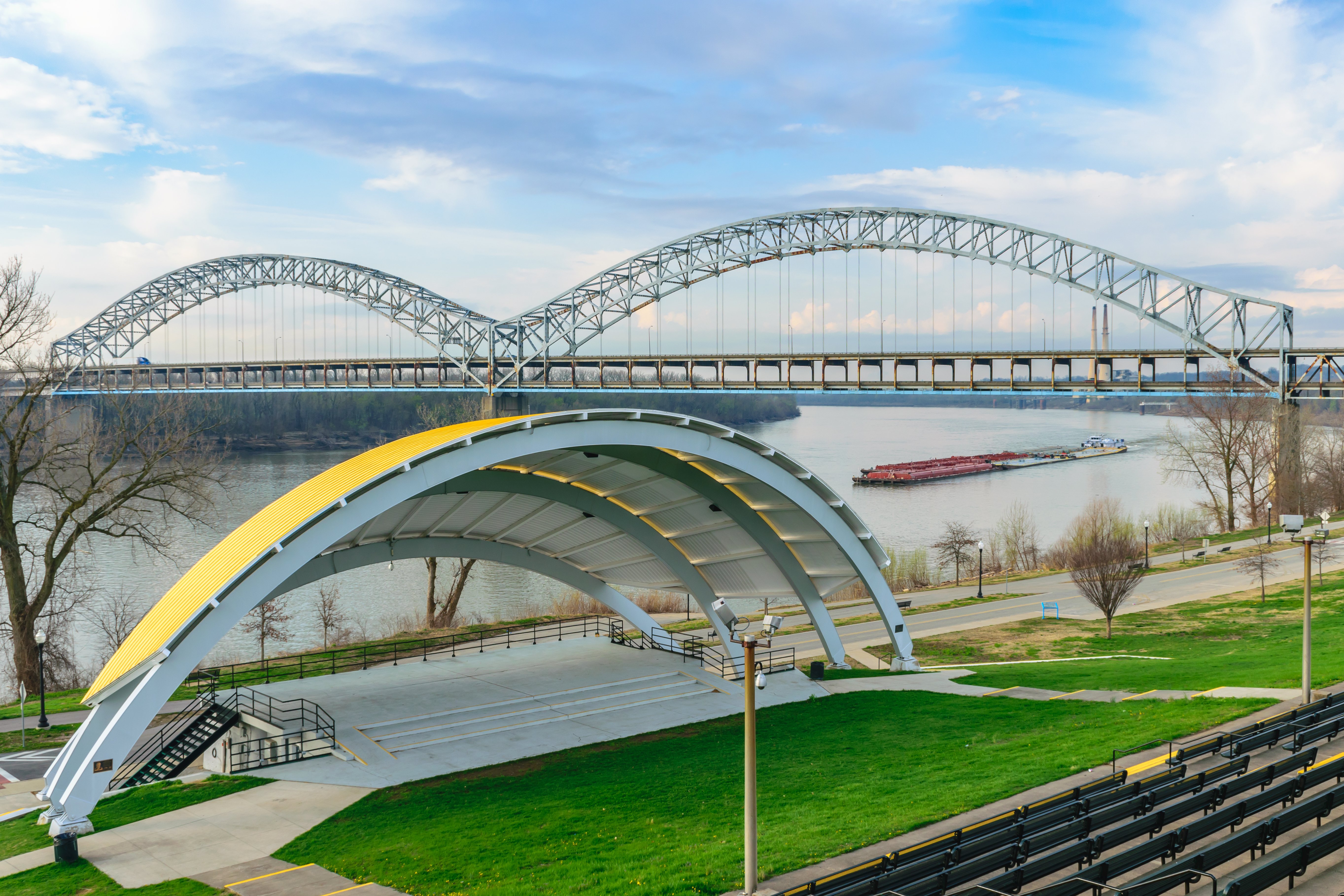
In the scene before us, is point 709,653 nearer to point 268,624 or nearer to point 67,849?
point 67,849

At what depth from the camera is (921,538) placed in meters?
63.8

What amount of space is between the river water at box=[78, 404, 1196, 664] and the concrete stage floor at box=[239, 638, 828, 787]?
14.4m

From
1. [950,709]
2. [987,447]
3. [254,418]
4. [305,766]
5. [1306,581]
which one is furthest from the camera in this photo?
[987,447]

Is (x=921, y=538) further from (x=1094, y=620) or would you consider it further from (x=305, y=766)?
(x=305, y=766)

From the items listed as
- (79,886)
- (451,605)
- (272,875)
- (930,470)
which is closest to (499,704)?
(272,875)

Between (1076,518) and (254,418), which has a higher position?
(254,418)

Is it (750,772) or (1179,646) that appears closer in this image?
(750,772)

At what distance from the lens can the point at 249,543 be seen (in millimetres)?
16828

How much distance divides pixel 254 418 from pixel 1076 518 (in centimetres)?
8661

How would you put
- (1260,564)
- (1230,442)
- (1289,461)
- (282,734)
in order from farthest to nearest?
(1230,442)
(1289,461)
(1260,564)
(282,734)

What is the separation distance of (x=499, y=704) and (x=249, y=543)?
7660 mm

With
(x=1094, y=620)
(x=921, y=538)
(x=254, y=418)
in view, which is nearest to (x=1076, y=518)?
(x=921, y=538)

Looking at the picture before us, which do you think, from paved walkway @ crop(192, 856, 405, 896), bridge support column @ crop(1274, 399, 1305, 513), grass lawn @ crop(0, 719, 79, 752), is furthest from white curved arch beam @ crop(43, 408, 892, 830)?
bridge support column @ crop(1274, 399, 1305, 513)

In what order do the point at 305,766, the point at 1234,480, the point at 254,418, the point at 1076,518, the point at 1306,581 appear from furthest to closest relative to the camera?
the point at 254,418
the point at 1234,480
the point at 1076,518
the point at 305,766
the point at 1306,581
